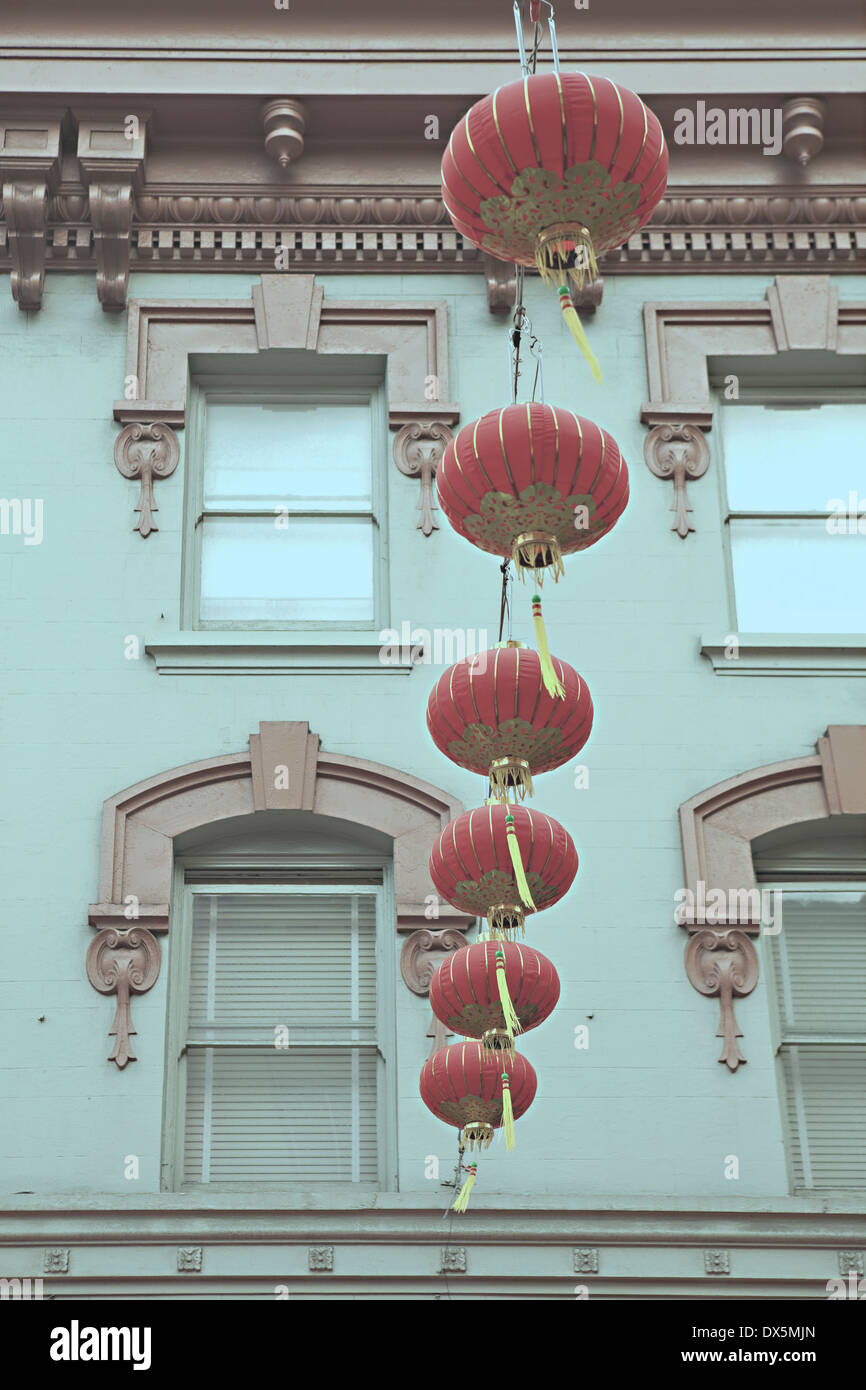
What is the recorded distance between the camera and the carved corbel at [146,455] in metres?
13.2

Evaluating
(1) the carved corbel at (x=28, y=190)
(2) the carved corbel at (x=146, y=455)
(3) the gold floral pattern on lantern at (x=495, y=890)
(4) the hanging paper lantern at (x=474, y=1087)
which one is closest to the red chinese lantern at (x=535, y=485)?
(3) the gold floral pattern on lantern at (x=495, y=890)

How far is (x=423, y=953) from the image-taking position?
1191 cm

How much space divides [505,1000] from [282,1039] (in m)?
2.63

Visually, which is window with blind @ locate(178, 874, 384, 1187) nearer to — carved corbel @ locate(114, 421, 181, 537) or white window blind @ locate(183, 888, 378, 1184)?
white window blind @ locate(183, 888, 378, 1184)

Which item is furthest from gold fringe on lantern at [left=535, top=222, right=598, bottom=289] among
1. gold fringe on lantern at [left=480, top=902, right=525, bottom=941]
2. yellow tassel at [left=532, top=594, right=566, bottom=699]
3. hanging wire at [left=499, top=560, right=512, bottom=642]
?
gold fringe on lantern at [left=480, top=902, right=525, bottom=941]

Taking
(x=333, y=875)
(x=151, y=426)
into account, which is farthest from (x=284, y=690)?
(x=151, y=426)

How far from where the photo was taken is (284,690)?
1270 centimetres

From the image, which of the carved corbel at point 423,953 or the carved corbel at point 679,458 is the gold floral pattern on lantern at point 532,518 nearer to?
the carved corbel at point 423,953

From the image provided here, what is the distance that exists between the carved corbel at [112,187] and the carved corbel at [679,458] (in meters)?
3.73

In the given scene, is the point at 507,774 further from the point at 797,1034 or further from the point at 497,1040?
the point at 797,1034

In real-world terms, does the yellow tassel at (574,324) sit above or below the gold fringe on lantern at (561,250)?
below

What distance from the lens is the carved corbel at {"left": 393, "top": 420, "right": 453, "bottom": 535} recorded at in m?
13.3

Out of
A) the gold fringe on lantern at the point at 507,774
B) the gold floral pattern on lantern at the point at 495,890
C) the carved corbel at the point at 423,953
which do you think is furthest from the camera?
the carved corbel at the point at 423,953

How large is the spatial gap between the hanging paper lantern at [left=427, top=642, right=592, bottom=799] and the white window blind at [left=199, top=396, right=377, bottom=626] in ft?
11.9
